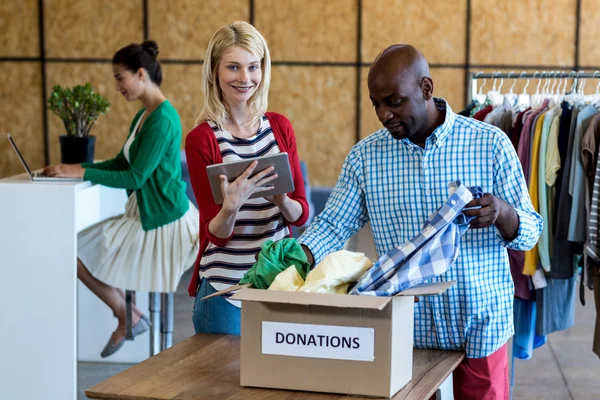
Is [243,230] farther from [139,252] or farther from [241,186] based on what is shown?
[139,252]

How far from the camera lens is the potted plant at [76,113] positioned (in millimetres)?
3973

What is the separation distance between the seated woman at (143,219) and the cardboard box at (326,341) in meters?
2.04

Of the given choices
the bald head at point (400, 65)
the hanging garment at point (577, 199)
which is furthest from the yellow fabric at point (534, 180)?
the bald head at point (400, 65)

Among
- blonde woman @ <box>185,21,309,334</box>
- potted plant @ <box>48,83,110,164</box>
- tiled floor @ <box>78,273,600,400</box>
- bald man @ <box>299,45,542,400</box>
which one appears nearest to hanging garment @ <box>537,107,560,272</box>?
tiled floor @ <box>78,273,600,400</box>

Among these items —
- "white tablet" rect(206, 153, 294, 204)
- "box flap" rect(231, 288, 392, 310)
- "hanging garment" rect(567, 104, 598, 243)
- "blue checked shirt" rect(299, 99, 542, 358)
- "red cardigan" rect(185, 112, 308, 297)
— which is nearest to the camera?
"box flap" rect(231, 288, 392, 310)

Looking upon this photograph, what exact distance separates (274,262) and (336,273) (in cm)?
17

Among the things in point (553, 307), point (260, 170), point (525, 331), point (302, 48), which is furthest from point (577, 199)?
point (302, 48)

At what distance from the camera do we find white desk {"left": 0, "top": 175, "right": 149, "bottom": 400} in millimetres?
3344

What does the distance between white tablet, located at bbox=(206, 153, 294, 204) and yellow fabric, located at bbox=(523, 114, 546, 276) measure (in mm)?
1468

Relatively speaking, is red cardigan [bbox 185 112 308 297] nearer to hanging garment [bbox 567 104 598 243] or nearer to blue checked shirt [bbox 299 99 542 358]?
blue checked shirt [bbox 299 99 542 358]

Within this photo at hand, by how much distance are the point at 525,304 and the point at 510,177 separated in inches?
67.3

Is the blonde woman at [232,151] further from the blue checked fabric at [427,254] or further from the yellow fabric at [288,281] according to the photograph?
the blue checked fabric at [427,254]

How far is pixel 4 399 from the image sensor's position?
339 centimetres

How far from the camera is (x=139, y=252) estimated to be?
3697mm
